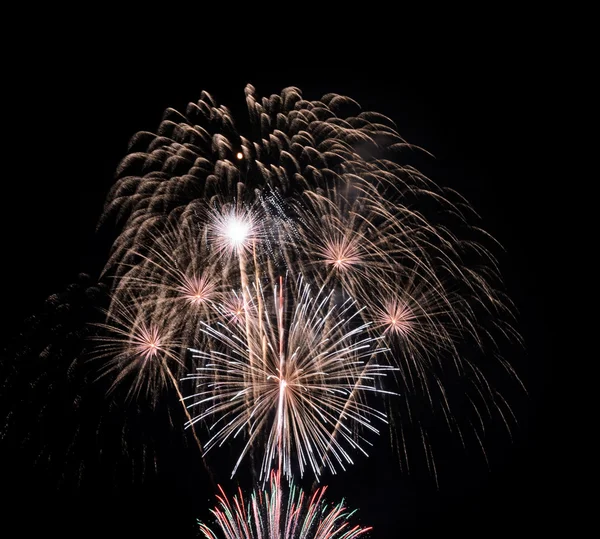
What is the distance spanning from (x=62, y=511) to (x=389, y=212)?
15217mm

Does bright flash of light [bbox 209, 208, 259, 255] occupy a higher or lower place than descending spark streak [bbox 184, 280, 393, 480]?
higher

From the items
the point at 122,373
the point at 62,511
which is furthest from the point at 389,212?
the point at 62,511

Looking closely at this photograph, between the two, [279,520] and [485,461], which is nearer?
[279,520]

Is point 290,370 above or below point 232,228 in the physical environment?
below

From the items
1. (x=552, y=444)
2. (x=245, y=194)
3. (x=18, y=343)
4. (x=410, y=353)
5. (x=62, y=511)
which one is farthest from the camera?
(x=552, y=444)

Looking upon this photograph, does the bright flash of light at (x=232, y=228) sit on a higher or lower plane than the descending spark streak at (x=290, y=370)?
higher

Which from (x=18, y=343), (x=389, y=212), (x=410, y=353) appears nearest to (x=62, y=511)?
(x=18, y=343)

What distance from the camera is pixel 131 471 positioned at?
16094 mm

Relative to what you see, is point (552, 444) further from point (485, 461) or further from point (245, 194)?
point (245, 194)

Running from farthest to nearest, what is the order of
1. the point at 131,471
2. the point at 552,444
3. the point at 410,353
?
the point at 552,444 < the point at 131,471 < the point at 410,353

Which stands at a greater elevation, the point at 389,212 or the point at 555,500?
the point at 389,212

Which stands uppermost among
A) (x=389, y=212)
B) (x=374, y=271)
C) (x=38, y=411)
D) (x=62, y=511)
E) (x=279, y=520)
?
(x=389, y=212)

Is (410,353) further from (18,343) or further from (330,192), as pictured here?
(18,343)

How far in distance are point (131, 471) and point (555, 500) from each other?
18.1m
